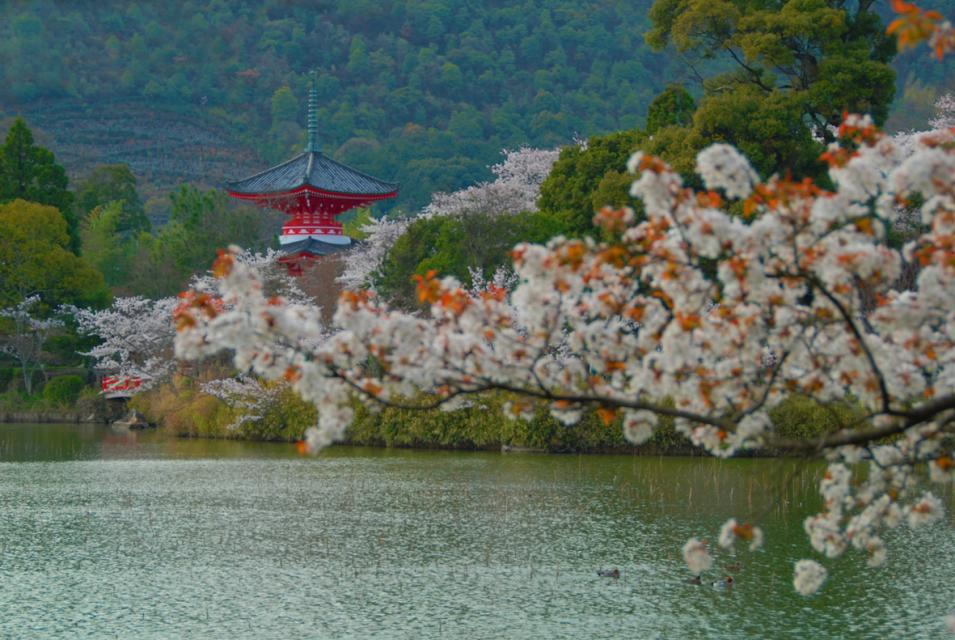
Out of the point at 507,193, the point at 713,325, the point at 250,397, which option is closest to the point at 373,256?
the point at 507,193

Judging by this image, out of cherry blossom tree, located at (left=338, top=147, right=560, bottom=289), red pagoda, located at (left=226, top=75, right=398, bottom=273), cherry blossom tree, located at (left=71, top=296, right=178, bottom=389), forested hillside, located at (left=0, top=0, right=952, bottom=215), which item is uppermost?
forested hillside, located at (left=0, top=0, right=952, bottom=215)

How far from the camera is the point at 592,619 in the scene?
9766mm

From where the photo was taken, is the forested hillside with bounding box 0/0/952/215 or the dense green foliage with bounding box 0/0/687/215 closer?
the forested hillside with bounding box 0/0/952/215

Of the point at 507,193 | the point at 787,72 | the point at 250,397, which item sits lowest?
the point at 250,397

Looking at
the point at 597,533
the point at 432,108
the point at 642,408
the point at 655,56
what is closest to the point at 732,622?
the point at 597,533

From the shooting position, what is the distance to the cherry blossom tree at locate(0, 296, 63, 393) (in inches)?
1321

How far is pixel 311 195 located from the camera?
38031 millimetres

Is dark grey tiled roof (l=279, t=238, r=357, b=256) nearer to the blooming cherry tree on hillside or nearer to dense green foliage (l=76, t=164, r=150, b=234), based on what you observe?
dense green foliage (l=76, t=164, r=150, b=234)

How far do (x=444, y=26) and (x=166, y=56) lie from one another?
16.2m

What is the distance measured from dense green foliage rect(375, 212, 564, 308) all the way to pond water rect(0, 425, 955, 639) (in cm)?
651

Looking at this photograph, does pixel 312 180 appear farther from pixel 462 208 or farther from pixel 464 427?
pixel 464 427

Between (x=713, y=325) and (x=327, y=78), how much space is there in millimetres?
69838

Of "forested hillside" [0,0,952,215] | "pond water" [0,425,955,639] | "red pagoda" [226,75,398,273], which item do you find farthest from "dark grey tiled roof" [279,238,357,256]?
"forested hillside" [0,0,952,215]

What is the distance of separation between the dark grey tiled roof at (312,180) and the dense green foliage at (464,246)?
1192cm
